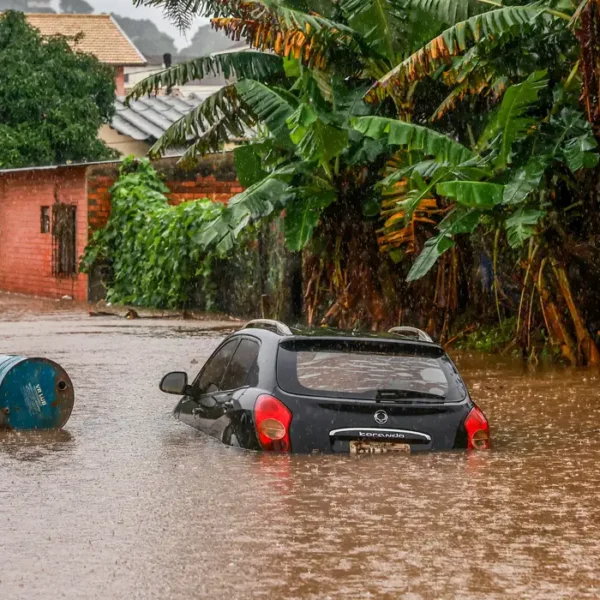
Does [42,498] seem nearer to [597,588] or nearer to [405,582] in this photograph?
[405,582]

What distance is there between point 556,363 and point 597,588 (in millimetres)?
12026

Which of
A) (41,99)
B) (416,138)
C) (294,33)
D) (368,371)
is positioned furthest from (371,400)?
(41,99)

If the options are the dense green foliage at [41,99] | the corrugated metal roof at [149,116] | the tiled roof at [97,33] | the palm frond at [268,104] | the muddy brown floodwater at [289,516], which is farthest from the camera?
the tiled roof at [97,33]

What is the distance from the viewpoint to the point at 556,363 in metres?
19.0

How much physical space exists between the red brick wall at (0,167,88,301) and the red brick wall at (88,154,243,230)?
1.09 feet

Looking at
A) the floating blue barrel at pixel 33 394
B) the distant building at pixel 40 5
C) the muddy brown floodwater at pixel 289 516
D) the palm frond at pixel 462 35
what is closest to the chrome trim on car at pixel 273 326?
the muddy brown floodwater at pixel 289 516

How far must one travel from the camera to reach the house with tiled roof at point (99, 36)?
64.9 meters

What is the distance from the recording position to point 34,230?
1517 inches

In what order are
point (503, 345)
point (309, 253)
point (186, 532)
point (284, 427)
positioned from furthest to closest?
point (309, 253), point (503, 345), point (284, 427), point (186, 532)

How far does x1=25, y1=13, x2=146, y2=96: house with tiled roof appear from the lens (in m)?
64.9

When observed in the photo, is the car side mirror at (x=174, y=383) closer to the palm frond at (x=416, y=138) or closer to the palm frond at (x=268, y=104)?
the palm frond at (x=416, y=138)

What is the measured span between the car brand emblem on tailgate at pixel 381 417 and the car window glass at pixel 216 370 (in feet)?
4.88

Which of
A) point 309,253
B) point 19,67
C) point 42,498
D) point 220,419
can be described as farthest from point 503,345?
point 19,67

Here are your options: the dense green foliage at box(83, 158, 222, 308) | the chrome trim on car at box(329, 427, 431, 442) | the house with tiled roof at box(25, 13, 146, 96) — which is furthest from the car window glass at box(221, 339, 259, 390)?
the house with tiled roof at box(25, 13, 146, 96)
